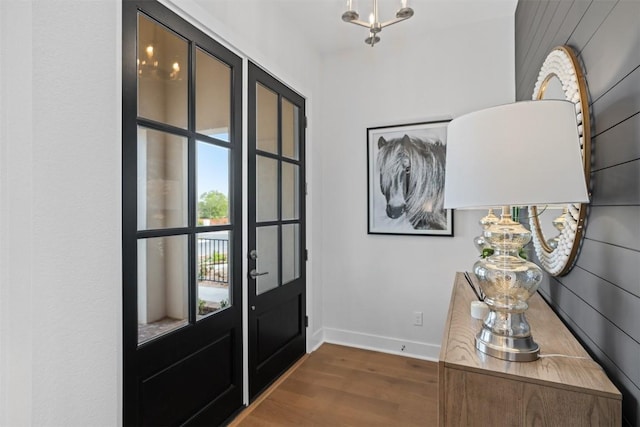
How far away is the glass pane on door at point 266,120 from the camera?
2314mm

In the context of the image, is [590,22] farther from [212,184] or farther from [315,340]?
[315,340]

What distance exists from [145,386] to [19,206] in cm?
92

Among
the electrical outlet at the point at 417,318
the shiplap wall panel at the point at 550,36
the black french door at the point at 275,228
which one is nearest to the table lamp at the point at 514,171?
the shiplap wall panel at the point at 550,36

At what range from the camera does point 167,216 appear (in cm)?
161

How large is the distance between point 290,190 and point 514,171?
2.04 meters

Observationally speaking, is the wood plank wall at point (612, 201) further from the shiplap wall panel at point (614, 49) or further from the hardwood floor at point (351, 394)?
the hardwood floor at point (351, 394)

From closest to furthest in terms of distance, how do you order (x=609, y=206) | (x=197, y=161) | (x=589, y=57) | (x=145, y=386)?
(x=609, y=206) < (x=589, y=57) < (x=145, y=386) < (x=197, y=161)

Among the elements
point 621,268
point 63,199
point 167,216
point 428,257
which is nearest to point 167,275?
point 167,216

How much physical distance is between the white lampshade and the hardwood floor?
1753 mm

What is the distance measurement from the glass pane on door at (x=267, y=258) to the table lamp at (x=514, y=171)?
5.10ft

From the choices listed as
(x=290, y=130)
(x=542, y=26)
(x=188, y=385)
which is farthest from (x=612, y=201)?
(x=290, y=130)

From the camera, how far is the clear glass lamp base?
1.00 metres

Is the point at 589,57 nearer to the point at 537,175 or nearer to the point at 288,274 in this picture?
the point at 537,175

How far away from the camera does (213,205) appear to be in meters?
1.90
